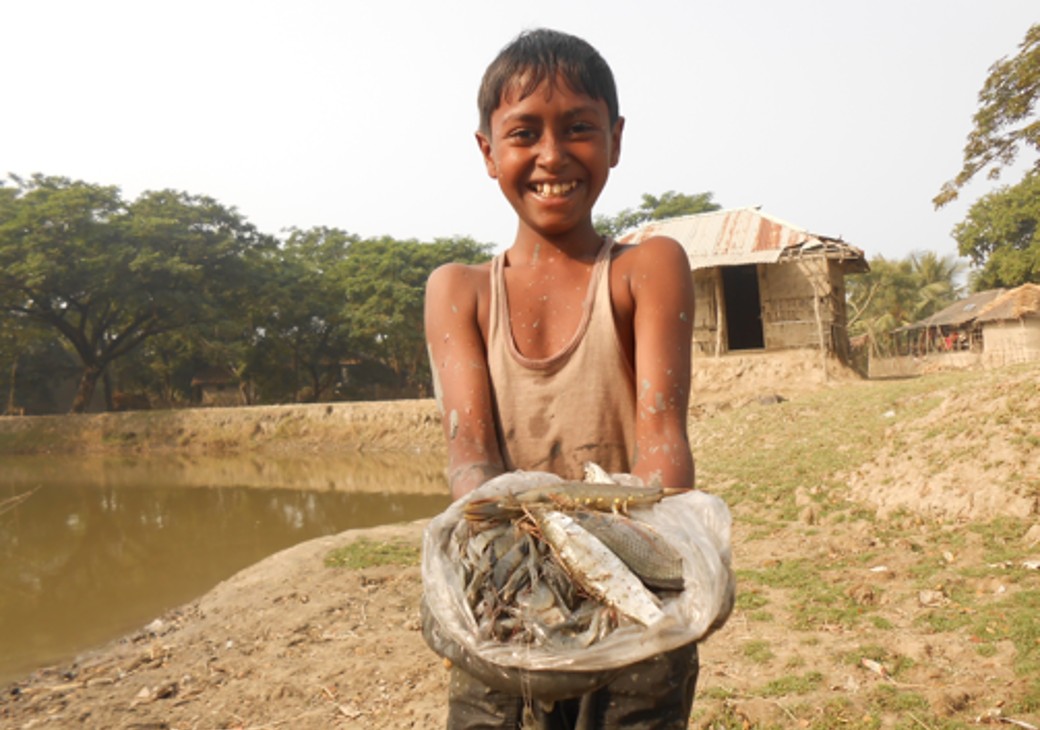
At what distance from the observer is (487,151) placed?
83.6 inches

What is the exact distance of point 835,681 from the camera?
13.7 ft

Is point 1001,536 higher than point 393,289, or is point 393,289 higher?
point 393,289

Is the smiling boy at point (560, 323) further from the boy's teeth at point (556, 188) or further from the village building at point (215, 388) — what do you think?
the village building at point (215, 388)

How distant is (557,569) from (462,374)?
703 millimetres

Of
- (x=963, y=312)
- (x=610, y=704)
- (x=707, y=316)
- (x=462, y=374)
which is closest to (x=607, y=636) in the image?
(x=610, y=704)

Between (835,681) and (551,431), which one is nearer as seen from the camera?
(551,431)

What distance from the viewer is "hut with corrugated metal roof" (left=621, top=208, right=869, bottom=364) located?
16.9 metres

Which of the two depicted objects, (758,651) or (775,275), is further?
(775,275)

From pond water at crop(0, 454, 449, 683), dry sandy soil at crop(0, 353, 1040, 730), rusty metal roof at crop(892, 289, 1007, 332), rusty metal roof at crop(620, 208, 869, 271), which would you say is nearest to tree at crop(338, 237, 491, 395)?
pond water at crop(0, 454, 449, 683)

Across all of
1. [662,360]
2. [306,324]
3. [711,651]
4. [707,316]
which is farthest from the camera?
[306,324]

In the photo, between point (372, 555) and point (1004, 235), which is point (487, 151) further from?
point (1004, 235)

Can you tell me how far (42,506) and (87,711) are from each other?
11638 millimetres

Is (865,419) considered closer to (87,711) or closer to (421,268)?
(87,711)

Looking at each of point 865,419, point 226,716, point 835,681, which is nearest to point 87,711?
point 226,716
